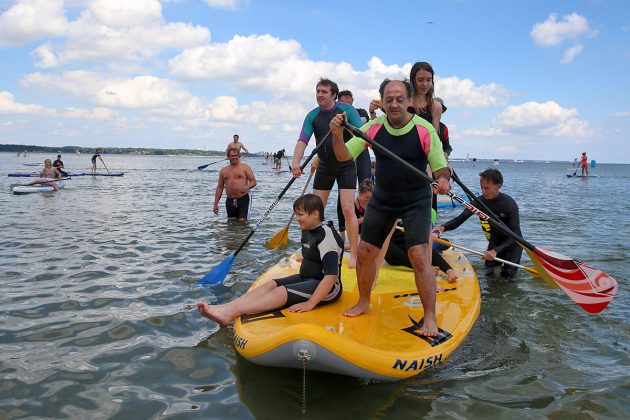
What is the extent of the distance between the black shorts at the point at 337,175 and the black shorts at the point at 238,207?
5429 millimetres

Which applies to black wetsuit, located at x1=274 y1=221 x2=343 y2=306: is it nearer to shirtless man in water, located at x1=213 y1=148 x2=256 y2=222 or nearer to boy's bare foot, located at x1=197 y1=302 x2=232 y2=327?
boy's bare foot, located at x1=197 y1=302 x2=232 y2=327

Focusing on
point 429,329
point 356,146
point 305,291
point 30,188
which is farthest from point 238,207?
point 30,188

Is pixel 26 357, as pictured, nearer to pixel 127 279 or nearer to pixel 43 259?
pixel 127 279

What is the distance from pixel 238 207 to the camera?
1206 cm

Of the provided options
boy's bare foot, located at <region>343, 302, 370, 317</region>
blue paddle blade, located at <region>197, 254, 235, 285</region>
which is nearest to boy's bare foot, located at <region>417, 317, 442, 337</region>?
boy's bare foot, located at <region>343, 302, 370, 317</region>

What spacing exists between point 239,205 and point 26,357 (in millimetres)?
7821

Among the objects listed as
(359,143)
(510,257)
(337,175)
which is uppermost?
(359,143)

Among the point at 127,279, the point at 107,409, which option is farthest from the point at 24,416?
the point at 127,279

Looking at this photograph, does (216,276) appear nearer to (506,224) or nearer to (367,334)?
(367,334)

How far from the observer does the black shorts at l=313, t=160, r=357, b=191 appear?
666 centimetres

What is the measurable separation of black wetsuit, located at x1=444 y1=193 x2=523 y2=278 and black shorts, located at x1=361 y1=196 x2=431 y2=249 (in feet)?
8.98

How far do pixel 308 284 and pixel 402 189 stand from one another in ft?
4.34

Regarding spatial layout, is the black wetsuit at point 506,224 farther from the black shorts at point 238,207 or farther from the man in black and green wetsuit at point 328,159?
the black shorts at point 238,207

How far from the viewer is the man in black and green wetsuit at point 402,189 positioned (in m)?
4.39
